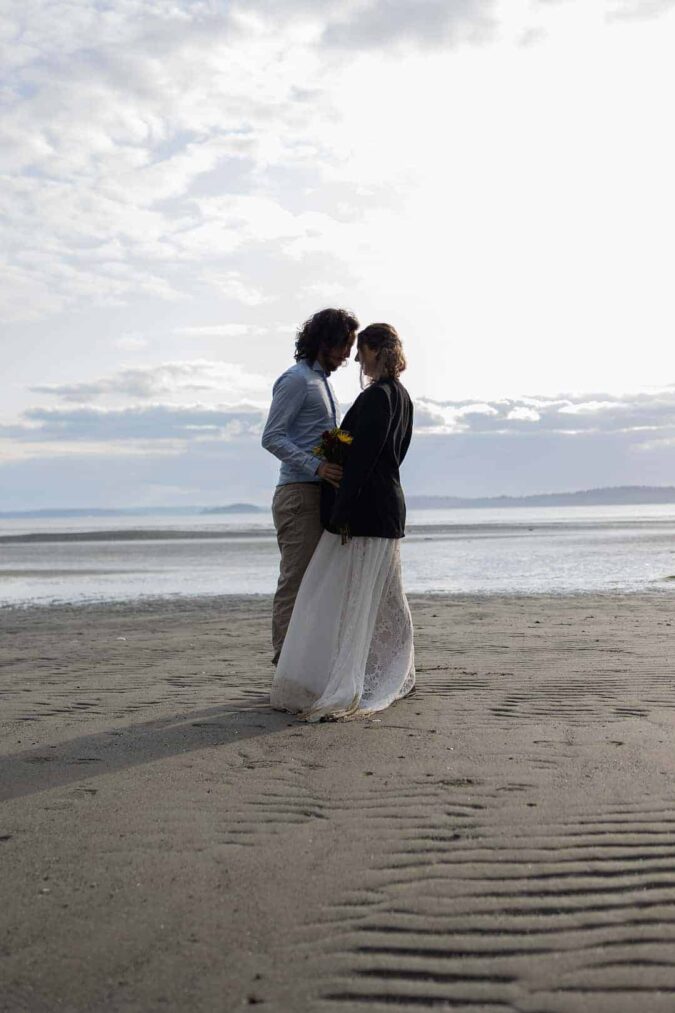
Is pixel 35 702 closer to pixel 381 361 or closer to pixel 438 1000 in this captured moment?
pixel 381 361

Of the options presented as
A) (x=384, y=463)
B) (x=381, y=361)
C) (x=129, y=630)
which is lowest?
(x=129, y=630)

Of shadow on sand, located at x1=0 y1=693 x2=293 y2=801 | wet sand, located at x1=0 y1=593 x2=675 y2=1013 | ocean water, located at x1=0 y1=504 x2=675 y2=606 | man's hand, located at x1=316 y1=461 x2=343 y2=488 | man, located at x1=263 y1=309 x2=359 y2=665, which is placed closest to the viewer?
wet sand, located at x1=0 y1=593 x2=675 y2=1013

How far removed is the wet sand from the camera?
2621mm

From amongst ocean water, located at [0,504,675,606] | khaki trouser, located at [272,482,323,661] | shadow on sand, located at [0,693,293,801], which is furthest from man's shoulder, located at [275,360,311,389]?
ocean water, located at [0,504,675,606]

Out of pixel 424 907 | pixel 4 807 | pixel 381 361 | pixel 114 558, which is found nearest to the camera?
pixel 424 907

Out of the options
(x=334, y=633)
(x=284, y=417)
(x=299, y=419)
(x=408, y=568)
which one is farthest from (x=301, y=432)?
(x=408, y=568)

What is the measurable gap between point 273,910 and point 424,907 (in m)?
0.48

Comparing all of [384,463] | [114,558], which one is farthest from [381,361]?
[114,558]

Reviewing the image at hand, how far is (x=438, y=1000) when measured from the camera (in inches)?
98.8

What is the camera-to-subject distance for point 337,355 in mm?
6004

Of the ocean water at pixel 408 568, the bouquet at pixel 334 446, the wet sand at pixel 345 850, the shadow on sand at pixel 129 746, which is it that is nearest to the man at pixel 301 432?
the bouquet at pixel 334 446

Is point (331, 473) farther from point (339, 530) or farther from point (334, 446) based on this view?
point (339, 530)

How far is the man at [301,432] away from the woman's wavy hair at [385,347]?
0.60 feet

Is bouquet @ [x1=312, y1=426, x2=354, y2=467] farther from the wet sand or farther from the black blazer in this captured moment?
the wet sand
